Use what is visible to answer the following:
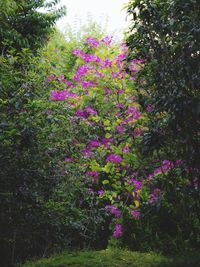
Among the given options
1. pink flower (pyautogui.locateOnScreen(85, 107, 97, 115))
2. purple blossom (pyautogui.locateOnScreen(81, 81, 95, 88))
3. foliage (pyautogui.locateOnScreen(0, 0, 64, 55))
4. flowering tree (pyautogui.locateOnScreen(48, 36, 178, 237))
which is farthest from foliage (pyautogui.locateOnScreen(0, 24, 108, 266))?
foliage (pyautogui.locateOnScreen(0, 0, 64, 55))

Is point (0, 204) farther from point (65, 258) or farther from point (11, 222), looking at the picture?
point (65, 258)

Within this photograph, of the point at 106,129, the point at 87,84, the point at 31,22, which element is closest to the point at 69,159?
the point at 106,129

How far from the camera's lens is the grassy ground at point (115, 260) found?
5984 mm

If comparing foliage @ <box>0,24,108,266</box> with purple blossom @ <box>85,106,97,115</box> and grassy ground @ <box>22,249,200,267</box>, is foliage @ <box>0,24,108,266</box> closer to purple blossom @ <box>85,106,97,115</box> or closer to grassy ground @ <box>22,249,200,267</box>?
grassy ground @ <box>22,249,200,267</box>

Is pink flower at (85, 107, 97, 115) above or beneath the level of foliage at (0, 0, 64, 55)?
beneath

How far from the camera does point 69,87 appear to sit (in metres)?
11.0

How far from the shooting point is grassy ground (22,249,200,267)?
598 centimetres

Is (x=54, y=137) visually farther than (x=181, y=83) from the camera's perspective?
Yes

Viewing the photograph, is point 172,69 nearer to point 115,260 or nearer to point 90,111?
point 115,260

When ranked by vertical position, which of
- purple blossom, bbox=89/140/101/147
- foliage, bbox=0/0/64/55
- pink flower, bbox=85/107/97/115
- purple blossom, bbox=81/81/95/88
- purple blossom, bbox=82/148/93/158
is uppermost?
foliage, bbox=0/0/64/55

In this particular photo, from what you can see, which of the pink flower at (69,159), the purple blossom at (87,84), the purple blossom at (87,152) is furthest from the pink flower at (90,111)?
the pink flower at (69,159)

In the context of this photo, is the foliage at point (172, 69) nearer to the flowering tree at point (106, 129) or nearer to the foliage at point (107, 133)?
the foliage at point (107, 133)

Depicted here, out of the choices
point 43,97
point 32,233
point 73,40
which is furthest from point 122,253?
point 73,40

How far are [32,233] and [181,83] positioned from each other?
3740 mm
